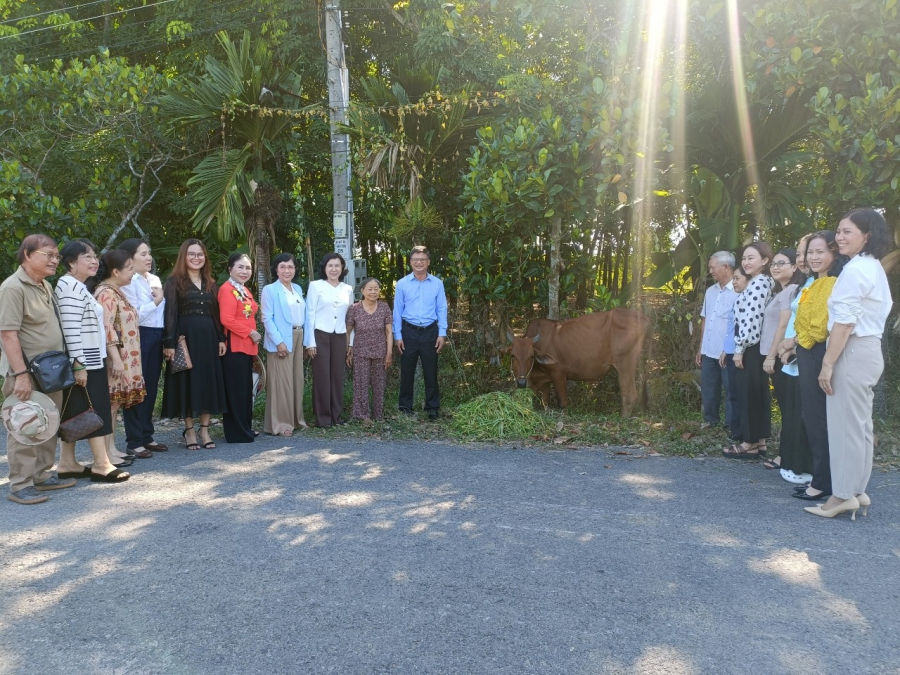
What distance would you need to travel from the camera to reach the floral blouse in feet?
20.0

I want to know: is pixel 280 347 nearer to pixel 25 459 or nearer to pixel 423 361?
pixel 423 361

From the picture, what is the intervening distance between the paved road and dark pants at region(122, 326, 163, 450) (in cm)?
74

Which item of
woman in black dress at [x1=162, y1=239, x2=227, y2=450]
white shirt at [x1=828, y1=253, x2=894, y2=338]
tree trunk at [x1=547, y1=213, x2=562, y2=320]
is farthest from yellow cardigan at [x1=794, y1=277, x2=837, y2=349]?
woman in black dress at [x1=162, y1=239, x2=227, y2=450]

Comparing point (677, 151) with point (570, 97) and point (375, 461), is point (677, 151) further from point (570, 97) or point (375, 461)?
point (375, 461)

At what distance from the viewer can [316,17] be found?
11.8 metres

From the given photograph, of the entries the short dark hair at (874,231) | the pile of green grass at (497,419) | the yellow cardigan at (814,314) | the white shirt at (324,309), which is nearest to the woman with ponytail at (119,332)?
the white shirt at (324,309)

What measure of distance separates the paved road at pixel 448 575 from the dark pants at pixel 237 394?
116 centimetres

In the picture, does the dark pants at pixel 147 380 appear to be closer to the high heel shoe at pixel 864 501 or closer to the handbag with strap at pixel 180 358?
the handbag with strap at pixel 180 358

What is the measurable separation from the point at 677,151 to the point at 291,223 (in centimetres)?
594

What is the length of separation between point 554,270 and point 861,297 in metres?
4.23

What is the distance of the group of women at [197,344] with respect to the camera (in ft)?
18.6

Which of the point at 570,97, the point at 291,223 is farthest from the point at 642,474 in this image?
the point at 291,223

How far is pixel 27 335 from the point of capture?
5207 millimetres

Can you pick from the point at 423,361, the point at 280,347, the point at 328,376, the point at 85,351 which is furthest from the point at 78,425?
the point at 423,361
